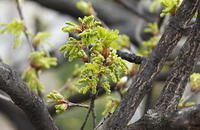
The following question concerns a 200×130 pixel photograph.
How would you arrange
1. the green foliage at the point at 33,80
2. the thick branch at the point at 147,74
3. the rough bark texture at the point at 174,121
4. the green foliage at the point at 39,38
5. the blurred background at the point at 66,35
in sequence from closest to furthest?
the rough bark texture at the point at 174,121 → the thick branch at the point at 147,74 → the green foliage at the point at 33,80 → the green foliage at the point at 39,38 → the blurred background at the point at 66,35

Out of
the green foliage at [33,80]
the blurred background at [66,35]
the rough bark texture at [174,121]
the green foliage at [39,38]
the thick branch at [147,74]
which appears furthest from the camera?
the blurred background at [66,35]

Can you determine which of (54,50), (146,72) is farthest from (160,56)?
(54,50)

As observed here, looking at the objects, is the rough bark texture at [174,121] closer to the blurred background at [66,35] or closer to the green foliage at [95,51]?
the green foliage at [95,51]

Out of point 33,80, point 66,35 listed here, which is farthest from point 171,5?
point 66,35

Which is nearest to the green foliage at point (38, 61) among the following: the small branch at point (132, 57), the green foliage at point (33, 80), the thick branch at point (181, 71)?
the green foliage at point (33, 80)

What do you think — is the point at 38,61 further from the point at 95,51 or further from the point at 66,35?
the point at 66,35

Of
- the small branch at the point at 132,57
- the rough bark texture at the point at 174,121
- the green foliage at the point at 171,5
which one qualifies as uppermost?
the green foliage at the point at 171,5

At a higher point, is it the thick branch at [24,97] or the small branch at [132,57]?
the small branch at [132,57]
